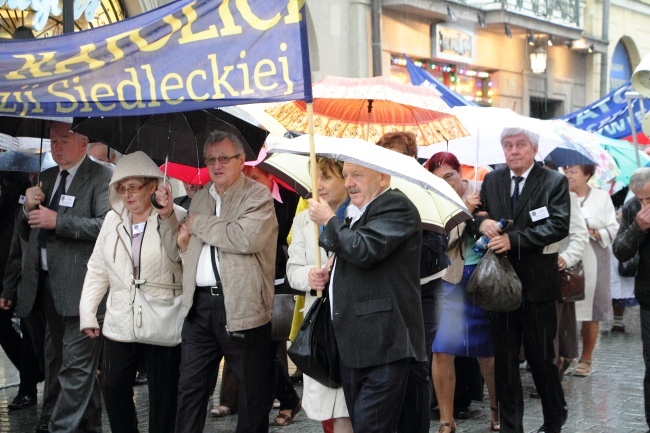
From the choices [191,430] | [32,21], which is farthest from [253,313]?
[32,21]

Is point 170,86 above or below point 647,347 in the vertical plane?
above

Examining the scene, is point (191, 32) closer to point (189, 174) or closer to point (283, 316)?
point (283, 316)

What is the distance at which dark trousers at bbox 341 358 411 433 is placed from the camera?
18.1 ft

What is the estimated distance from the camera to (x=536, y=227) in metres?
7.35

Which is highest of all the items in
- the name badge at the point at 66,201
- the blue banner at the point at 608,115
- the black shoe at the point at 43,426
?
the blue banner at the point at 608,115

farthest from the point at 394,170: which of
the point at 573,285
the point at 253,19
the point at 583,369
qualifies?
the point at 583,369

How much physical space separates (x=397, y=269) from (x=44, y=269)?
3122mm

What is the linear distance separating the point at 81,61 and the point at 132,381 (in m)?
1.97

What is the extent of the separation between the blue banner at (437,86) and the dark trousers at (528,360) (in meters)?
4.26

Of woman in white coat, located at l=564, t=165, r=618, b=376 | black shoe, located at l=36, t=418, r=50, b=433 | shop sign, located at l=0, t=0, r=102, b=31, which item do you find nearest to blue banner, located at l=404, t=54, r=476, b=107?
woman in white coat, located at l=564, t=165, r=618, b=376

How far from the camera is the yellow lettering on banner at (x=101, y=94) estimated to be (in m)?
5.85

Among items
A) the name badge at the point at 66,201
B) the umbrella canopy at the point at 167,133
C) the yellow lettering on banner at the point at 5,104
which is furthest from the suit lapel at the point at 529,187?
the yellow lettering on banner at the point at 5,104

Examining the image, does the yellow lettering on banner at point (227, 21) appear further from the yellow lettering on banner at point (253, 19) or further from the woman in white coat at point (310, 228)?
the woman in white coat at point (310, 228)

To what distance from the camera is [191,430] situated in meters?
6.24
